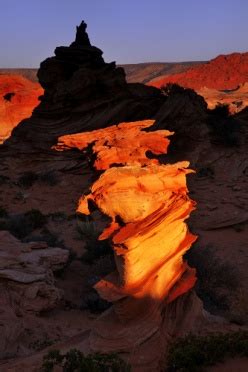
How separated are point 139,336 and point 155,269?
2.40 ft

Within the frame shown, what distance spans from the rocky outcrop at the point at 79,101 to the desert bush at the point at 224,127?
230 cm

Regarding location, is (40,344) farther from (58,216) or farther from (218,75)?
(218,75)

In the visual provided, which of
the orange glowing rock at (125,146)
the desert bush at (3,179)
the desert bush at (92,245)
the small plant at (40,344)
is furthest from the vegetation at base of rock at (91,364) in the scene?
the desert bush at (3,179)

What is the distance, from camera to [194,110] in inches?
713

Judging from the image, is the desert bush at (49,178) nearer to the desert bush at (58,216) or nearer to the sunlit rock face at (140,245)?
the desert bush at (58,216)

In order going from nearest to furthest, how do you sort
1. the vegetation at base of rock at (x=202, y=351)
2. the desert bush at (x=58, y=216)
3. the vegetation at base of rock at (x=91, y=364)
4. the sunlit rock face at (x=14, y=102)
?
the vegetation at base of rock at (x=91, y=364), the vegetation at base of rock at (x=202, y=351), the desert bush at (x=58, y=216), the sunlit rock face at (x=14, y=102)

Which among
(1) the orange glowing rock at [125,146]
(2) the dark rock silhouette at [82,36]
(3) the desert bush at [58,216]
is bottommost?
(3) the desert bush at [58,216]

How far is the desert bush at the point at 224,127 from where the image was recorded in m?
18.5

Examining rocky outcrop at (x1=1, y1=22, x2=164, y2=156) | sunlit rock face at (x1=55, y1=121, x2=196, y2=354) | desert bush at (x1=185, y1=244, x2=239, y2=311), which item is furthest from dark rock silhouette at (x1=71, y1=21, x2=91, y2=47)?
sunlit rock face at (x1=55, y1=121, x2=196, y2=354)

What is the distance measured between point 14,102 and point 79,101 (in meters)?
2.96

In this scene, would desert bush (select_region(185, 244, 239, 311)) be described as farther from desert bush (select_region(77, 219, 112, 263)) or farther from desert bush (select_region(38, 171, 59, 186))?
desert bush (select_region(38, 171, 59, 186))

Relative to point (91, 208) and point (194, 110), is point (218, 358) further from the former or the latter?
point (194, 110)

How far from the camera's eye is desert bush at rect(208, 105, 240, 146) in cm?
1847

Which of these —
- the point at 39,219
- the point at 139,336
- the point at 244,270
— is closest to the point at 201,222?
the point at 244,270
